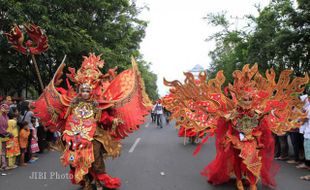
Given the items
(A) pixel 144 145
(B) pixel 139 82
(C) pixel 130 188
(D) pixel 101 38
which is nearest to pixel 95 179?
(C) pixel 130 188

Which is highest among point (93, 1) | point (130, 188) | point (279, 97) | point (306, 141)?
point (93, 1)

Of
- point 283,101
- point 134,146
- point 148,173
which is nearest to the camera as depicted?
point 283,101

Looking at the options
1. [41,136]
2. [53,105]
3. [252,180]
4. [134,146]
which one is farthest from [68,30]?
[252,180]

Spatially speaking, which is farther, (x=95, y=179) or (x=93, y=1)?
(x=93, y=1)

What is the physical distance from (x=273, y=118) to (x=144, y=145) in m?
5.55

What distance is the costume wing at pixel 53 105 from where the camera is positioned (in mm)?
5426

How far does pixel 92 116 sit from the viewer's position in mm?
5230

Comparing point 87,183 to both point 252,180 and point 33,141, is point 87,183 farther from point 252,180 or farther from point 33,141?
point 33,141

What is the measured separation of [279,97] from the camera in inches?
233

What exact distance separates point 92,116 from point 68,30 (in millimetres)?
7572

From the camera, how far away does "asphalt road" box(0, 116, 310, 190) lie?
582 centimetres

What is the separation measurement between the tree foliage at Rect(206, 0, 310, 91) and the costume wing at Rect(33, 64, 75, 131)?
9471 mm

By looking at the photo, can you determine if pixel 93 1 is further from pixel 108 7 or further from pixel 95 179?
pixel 95 179

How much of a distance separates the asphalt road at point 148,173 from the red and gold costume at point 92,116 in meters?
0.84
